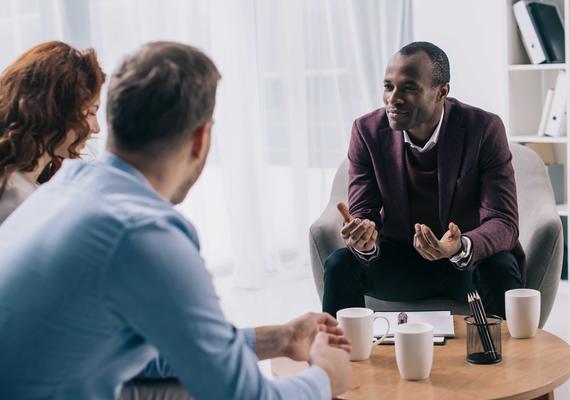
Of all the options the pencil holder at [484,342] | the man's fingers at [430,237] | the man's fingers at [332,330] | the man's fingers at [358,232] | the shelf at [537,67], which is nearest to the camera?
the man's fingers at [332,330]

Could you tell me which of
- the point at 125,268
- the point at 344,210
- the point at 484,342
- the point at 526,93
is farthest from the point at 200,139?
the point at 526,93

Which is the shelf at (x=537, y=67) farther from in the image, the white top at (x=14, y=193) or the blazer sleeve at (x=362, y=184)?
the white top at (x=14, y=193)

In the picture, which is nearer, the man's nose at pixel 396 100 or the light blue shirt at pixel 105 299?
the light blue shirt at pixel 105 299

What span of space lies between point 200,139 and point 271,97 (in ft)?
9.80

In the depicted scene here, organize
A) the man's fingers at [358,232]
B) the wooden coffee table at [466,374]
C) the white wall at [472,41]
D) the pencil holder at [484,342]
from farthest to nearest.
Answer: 1. the white wall at [472,41]
2. the man's fingers at [358,232]
3. the pencil holder at [484,342]
4. the wooden coffee table at [466,374]

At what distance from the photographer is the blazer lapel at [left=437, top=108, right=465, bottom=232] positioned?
8.16 feet

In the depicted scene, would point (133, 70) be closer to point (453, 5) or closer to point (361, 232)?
point (361, 232)

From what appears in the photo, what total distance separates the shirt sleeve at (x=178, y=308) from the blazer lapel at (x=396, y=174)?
1.51 meters

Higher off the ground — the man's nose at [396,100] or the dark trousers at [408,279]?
the man's nose at [396,100]

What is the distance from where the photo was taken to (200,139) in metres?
1.17

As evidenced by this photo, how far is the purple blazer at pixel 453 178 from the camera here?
2.46 meters

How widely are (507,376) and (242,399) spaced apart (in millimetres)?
750

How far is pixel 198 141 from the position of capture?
1.17 m

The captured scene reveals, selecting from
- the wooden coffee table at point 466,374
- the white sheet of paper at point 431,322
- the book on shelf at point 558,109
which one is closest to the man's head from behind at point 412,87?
the white sheet of paper at point 431,322
